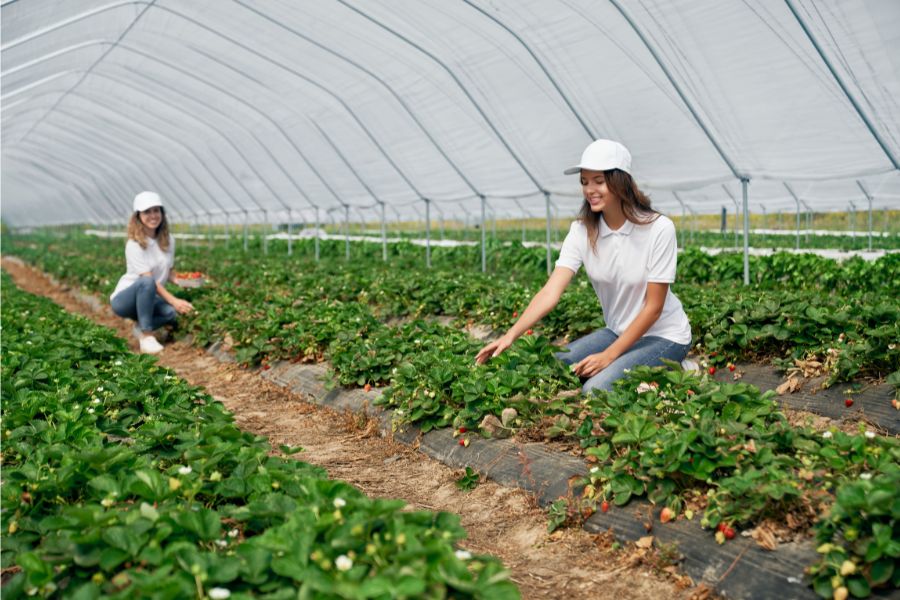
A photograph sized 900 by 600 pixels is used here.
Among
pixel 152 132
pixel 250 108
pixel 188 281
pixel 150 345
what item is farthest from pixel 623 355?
pixel 152 132

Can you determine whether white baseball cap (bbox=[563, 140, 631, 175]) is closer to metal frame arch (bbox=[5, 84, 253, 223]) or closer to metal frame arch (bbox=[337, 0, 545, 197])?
metal frame arch (bbox=[337, 0, 545, 197])

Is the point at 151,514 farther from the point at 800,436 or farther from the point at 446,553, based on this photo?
the point at 800,436

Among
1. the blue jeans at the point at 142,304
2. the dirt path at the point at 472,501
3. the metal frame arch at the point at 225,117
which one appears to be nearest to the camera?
the dirt path at the point at 472,501

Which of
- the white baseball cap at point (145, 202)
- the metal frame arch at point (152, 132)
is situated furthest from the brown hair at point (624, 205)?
the metal frame arch at point (152, 132)

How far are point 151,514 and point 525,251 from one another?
1238 centimetres

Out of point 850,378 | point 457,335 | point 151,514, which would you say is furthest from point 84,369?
point 850,378

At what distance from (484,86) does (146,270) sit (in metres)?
4.85

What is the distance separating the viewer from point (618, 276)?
450 centimetres

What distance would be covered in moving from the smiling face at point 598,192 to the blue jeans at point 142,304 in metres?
5.28

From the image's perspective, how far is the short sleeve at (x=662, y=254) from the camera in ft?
13.9

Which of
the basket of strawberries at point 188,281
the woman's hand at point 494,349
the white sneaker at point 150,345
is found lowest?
the white sneaker at point 150,345

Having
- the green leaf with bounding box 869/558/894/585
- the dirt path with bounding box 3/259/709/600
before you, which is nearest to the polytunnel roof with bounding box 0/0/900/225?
the dirt path with bounding box 3/259/709/600

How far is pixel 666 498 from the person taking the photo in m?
3.09

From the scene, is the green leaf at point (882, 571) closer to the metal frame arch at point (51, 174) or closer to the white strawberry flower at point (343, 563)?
the white strawberry flower at point (343, 563)
